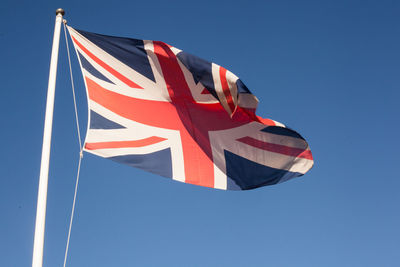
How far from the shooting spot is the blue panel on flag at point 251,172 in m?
10.8

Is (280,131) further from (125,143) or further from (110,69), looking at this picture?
(110,69)

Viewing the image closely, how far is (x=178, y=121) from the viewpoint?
10.6 metres

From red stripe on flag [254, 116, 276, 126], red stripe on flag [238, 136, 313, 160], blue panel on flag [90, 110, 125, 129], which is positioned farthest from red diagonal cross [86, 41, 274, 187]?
red stripe on flag [238, 136, 313, 160]

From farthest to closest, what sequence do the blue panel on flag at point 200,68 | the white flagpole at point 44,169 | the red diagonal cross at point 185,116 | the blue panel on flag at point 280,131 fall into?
the blue panel on flag at point 280,131 < the red diagonal cross at point 185,116 < the blue panel on flag at point 200,68 < the white flagpole at point 44,169

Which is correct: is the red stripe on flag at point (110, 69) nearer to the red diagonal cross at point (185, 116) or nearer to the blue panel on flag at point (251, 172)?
the red diagonal cross at point (185, 116)

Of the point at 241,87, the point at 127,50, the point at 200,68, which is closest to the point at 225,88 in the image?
the point at 241,87

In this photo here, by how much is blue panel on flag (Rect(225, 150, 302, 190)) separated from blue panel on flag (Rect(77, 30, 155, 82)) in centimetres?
238

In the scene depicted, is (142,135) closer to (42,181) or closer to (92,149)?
(92,149)

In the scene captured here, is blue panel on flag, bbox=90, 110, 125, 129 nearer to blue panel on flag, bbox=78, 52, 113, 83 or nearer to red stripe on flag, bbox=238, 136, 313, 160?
blue panel on flag, bbox=78, 52, 113, 83

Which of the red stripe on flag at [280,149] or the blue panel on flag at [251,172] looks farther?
the red stripe on flag at [280,149]

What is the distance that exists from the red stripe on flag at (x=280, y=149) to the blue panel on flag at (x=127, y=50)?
2.38 meters

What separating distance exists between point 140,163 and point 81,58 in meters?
2.22

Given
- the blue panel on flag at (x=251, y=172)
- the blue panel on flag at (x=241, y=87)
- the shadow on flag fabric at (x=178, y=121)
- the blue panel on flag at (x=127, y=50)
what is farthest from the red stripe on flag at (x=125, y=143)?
the blue panel on flag at (x=241, y=87)

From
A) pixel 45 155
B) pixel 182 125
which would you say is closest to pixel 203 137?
pixel 182 125
